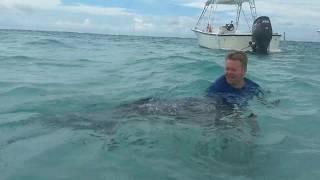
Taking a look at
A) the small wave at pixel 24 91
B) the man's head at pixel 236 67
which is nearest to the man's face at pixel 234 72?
the man's head at pixel 236 67

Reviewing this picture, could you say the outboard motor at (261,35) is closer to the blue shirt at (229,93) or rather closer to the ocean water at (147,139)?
the ocean water at (147,139)

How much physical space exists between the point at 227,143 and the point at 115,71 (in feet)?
29.8

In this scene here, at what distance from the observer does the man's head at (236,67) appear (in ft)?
21.7

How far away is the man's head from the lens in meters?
6.62

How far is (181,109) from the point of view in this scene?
7.05m

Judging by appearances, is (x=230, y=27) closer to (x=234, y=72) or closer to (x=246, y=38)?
(x=246, y=38)

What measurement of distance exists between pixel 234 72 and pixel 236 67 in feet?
0.33

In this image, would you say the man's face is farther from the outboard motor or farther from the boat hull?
the boat hull

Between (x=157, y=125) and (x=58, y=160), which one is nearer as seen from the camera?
(x=58, y=160)

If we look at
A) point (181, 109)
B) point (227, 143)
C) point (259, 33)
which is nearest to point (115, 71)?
point (181, 109)

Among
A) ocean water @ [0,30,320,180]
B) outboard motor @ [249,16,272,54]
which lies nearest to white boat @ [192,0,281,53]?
outboard motor @ [249,16,272,54]

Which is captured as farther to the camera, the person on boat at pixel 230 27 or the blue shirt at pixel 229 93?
the person on boat at pixel 230 27

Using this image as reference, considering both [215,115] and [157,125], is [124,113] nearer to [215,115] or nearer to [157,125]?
[157,125]

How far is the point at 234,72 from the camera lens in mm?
6789
